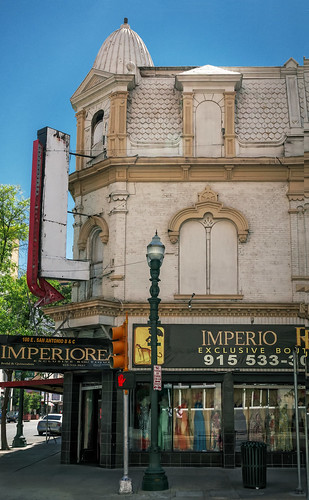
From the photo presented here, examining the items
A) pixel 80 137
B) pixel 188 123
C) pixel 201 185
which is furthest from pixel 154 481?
pixel 80 137

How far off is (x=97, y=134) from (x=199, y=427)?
12.4 m

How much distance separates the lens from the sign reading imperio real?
20406 millimetres

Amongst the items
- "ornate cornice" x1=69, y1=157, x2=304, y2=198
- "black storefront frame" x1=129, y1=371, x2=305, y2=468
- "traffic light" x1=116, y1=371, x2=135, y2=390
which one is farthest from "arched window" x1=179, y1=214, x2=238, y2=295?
"traffic light" x1=116, y1=371, x2=135, y2=390

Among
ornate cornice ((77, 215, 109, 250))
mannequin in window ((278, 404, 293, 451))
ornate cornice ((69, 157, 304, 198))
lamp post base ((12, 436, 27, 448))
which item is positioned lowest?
lamp post base ((12, 436, 27, 448))

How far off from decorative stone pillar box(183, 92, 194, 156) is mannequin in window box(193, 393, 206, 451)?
30.3 feet

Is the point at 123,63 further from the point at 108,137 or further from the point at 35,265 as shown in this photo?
the point at 35,265

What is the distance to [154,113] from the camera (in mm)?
24141

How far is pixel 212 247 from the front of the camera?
2262cm

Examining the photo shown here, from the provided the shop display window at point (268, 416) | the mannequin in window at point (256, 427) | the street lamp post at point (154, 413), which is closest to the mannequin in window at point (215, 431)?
the shop display window at point (268, 416)

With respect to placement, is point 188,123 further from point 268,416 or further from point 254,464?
point 254,464

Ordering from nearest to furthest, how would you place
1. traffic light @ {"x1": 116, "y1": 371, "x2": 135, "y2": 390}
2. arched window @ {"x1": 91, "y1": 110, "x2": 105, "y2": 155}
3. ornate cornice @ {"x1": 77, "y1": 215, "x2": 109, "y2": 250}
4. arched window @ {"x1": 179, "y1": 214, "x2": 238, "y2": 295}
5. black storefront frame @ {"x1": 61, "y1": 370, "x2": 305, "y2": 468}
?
traffic light @ {"x1": 116, "y1": 371, "x2": 135, "y2": 390} < black storefront frame @ {"x1": 61, "y1": 370, "x2": 305, "y2": 468} < arched window @ {"x1": 179, "y1": 214, "x2": 238, "y2": 295} < ornate cornice @ {"x1": 77, "y1": 215, "x2": 109, "y2": 250} < arched window @ {"x1": 91, "y1": 110, "x2": 105, "y2": 155}

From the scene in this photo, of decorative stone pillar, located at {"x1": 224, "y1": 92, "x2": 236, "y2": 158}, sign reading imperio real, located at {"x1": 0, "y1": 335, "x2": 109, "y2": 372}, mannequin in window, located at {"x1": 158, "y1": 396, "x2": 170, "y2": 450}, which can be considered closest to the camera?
sign reading imperio real, located at {"x1": 0, "y1": 335, "x2": 109, "y2": 372}

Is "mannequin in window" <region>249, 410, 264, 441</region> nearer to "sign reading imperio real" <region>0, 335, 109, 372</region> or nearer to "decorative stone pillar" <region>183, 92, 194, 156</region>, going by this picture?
"sign reading imperio real" <region>0, 335, 109, 372</region>

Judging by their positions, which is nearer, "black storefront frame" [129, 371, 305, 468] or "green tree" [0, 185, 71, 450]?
"black storefront frame" [129, 371, 305, 468]
